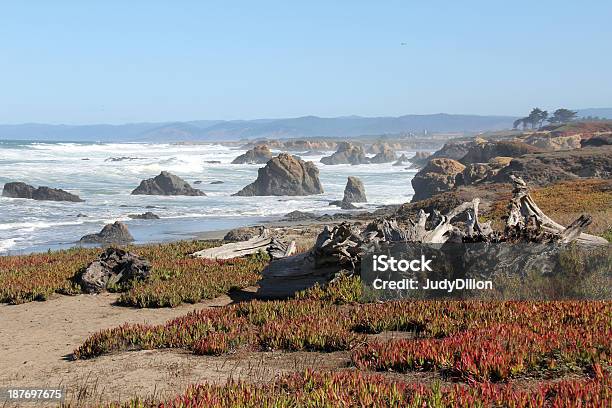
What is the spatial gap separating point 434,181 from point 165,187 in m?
26.7

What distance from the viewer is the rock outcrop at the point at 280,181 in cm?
6425

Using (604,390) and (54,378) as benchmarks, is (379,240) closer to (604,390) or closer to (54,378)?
(54,378)

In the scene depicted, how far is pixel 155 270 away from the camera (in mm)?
16250

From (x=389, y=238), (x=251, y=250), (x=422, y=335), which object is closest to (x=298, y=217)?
(x=251, y=250)

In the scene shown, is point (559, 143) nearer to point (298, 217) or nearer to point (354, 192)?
point (354, 192)

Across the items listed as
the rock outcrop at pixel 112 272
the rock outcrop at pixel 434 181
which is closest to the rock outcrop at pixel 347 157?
the rock outcrop at pixel 434 181

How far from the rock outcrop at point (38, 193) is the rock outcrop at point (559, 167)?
119ft

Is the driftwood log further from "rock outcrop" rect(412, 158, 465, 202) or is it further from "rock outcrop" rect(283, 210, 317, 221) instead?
"rock outcrop" rect(412, 158, 465, 202)

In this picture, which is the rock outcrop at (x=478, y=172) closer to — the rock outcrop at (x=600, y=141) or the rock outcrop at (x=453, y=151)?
the rock outcrop at (x=600, y=141)

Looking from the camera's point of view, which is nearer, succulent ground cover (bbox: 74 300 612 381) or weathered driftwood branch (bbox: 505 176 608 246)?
succulent ground cover (bbox: 74 300 612 381)

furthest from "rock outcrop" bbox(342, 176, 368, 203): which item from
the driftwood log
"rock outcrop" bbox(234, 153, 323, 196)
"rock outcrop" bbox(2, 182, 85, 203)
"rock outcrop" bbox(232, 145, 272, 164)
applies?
"rock outcrop" bbox(232, 145, 272, 164)

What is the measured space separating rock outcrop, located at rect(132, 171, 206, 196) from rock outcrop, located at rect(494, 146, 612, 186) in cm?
3199

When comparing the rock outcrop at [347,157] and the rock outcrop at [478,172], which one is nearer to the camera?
the rock outcrop at [478,172]

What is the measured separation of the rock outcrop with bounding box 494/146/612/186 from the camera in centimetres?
3978
